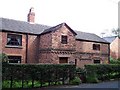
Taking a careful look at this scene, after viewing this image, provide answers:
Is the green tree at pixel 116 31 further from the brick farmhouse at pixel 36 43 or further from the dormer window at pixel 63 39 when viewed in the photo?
the dormer window at pixel 63 39

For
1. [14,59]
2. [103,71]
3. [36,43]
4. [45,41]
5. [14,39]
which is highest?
[14,39]

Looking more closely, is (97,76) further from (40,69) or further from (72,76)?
(40,69)

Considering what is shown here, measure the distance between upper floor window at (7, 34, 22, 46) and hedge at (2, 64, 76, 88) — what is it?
8.63 metres

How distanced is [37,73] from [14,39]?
9294 mm

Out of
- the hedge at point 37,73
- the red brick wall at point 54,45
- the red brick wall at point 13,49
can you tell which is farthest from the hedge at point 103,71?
the red brick wall at point 13,49

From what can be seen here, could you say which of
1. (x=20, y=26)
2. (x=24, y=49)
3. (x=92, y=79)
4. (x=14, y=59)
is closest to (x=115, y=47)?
(x=20, y=26)

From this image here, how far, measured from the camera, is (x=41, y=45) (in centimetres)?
2766

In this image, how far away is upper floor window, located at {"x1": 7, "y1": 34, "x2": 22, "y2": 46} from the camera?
1004 inches

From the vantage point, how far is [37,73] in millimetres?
18078

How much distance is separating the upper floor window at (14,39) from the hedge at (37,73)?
8.63m

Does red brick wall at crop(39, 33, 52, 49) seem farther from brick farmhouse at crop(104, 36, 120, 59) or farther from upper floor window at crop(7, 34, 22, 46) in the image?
brick farmhouse at crop(104, 36, 120, 59)

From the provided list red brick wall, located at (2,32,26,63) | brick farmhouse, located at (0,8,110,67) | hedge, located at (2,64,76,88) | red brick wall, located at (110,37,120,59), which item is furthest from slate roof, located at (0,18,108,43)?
red brick wall, located at (110,37,120,59)

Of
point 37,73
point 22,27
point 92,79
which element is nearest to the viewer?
point 37,73

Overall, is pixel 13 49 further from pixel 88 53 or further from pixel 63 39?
pixel 88 53
